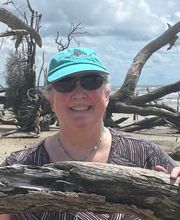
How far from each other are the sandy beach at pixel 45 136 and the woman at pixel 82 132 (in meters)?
8.07

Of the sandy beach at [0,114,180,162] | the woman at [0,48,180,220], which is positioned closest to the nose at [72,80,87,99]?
the woman at [0,48,180,220]

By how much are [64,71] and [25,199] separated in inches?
25.5

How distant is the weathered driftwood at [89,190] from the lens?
2361 millimetres

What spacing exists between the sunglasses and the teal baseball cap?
3 centimetres

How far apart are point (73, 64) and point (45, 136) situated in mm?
11431

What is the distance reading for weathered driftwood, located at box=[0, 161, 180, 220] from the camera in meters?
2.36

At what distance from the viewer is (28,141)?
13.4m

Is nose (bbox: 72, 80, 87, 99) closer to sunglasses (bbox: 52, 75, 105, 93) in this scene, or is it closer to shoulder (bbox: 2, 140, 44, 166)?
sunglasses (bbox: 52, 75, 105, 93)

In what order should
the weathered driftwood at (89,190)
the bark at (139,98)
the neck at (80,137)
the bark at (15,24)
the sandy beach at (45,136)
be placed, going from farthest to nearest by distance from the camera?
the bark at (15,24) < the bark at (139,98) < the sandy beach at (45,136) < the neck at (80,137) < the weathered driftwood at (89,190)

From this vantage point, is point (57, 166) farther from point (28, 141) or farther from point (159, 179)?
point (28, 141)

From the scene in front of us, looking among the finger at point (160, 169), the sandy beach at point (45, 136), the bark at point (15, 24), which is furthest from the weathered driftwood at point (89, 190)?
the bark at point (15, 24)

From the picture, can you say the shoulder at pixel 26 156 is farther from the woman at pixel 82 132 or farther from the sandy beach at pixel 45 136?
the sandy beach at pixel 45 136

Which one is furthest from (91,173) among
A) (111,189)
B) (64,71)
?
(64,71)

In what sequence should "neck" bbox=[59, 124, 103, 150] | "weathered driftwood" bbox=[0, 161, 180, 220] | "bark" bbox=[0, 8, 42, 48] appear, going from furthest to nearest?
"bark" bbox=[0, 8, 42, 48] < "neck" bbox=[59, 124, 103, 150] < "weathered driftwood" bbox=[0, 161, 180, 220]
